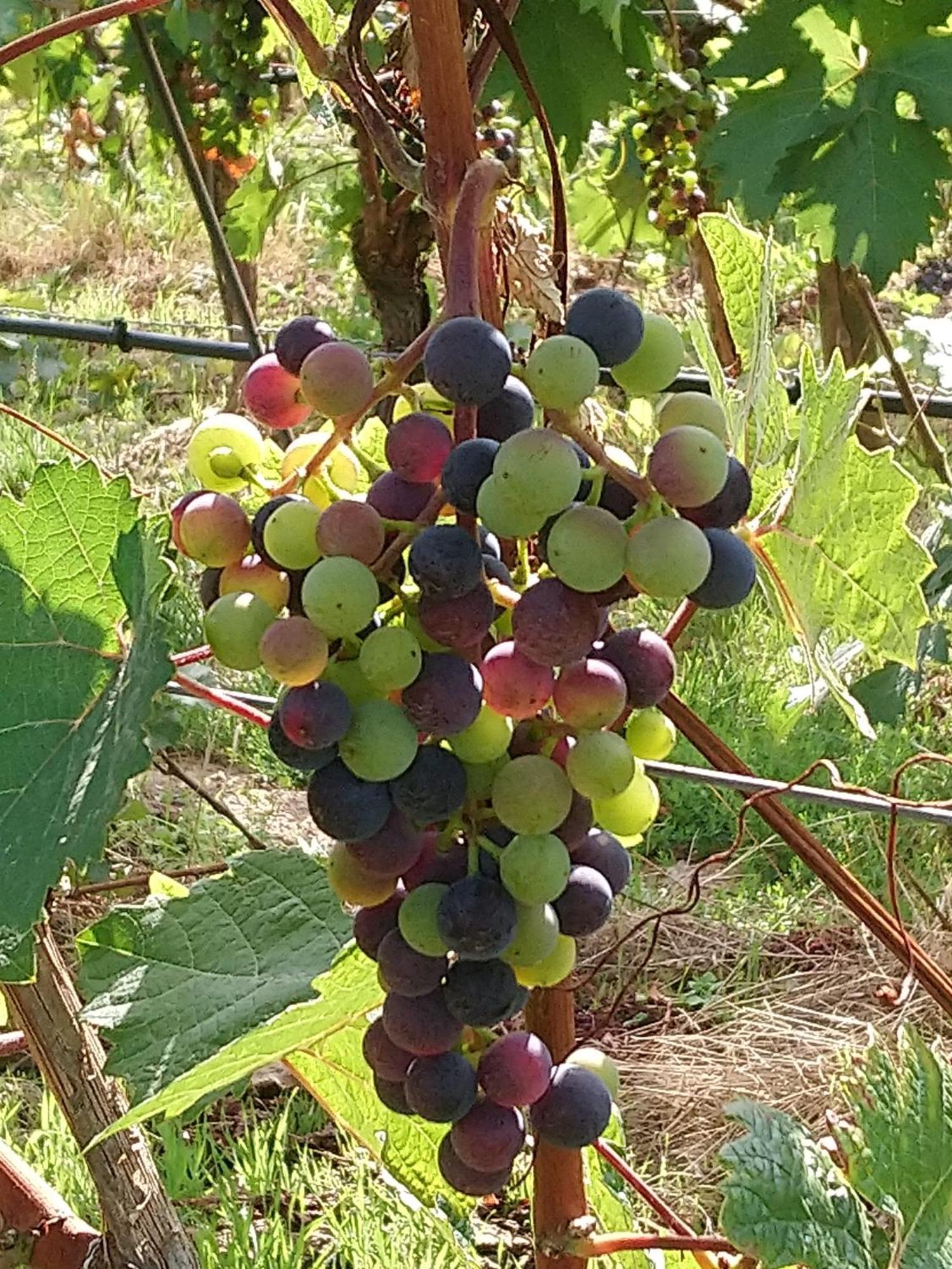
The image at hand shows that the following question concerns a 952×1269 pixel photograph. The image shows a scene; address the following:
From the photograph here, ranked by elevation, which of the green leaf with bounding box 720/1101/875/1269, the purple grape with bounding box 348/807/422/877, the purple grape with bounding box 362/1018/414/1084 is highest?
the purple grape with bounding box 348/807/422/877

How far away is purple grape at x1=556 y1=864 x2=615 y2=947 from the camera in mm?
468

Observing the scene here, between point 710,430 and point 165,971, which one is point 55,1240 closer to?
point 165,971

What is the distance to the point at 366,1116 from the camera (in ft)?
2.24

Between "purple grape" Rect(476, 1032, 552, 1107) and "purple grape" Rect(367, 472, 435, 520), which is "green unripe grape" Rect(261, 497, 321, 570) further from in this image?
"purple grape" Rect(476, 1032, 552, 1107)

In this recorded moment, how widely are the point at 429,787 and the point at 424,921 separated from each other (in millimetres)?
51

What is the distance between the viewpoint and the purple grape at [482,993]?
45 centimetres

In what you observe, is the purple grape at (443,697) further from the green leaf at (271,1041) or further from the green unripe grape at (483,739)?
the green leaf at (271,1041)

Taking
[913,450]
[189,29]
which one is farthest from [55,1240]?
[913,450]

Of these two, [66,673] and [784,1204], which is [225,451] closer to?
[66,673]

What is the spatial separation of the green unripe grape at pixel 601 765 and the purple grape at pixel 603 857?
0.18 feet

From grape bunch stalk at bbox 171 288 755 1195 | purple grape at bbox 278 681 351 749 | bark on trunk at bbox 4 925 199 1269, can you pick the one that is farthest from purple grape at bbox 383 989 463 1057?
bark on trunk at bbox 4 925 199 1269

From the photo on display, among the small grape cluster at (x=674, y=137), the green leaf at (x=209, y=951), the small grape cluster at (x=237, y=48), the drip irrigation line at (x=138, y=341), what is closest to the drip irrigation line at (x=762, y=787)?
the green leaf at (x=209, y=951)

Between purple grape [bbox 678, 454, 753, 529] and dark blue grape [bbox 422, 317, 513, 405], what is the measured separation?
0.26ft

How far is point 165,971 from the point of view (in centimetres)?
57
